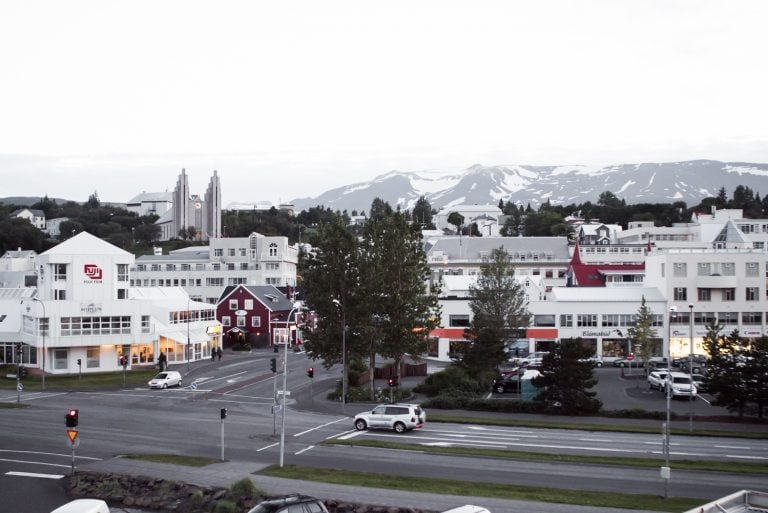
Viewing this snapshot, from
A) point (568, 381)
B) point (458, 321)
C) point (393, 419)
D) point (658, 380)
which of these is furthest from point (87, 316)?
point (658, 380)

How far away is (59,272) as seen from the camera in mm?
70250

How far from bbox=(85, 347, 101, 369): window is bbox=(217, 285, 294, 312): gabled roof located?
28.5 metres

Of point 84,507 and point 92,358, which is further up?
point 84,507

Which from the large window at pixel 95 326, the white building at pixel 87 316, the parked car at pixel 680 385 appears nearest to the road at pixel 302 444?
the parked car at pixel 680 385

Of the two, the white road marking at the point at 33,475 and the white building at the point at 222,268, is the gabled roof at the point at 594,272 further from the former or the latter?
the white road marking at the point at 33,475

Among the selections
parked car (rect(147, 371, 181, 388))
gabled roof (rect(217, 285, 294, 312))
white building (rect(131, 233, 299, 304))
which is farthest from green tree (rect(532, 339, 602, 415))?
white building (rect(131, 233, 299, 304))

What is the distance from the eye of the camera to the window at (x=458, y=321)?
84.0 m

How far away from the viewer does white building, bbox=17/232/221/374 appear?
67.2m

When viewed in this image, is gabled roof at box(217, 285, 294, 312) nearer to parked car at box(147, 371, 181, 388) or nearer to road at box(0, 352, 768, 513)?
parked car at box(147, 371, 181, 388)

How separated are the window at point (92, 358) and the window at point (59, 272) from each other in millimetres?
7702

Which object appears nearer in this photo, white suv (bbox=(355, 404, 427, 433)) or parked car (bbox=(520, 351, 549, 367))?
white suv (bbox=(355, 404, 427, 433))

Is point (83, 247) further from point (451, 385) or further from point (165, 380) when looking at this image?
point (451, 385)

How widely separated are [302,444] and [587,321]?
5233cm

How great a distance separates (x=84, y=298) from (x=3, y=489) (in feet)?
145
